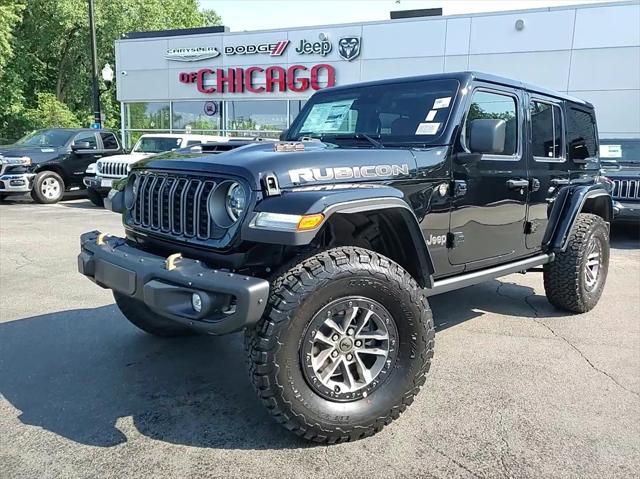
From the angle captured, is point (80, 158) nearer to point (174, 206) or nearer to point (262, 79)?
point (262, 79)

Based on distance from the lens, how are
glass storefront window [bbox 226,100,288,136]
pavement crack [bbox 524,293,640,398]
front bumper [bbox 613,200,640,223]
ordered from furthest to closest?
glass storefront window [bbox 226,100,288,136], front bumper [bbox 613,200,640,223], pavement crack [bbox 524,293,640,398]

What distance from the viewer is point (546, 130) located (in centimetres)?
454

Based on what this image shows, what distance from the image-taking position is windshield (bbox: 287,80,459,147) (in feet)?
11.8

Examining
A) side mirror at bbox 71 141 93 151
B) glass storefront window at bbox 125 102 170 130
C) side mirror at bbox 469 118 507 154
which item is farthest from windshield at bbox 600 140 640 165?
glass storefront window at bbox 125 102 170 130

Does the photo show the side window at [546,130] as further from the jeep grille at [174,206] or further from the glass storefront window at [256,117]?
the glass storefront window at [256,117]

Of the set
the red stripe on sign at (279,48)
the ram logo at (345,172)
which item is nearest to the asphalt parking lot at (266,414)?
the ram logo at (345,172)

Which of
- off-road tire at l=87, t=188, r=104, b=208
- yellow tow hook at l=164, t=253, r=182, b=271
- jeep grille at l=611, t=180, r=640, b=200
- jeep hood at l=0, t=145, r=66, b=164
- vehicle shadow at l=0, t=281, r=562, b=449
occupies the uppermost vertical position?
jeep hood at l=0, t=145, r=66, b=164

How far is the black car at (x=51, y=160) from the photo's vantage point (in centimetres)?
1209

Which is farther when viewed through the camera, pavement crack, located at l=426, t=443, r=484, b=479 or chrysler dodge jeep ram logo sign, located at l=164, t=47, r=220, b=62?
chrysler dodge jeep ram logo sign, located at l=164, t=47, r=220, b=62

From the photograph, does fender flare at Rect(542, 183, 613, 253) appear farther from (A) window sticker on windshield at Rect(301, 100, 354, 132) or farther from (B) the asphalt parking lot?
(A) window sticker on windshield at Rect(301, 100, 354, 132)

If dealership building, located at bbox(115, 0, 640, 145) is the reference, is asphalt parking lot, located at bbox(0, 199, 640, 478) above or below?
below

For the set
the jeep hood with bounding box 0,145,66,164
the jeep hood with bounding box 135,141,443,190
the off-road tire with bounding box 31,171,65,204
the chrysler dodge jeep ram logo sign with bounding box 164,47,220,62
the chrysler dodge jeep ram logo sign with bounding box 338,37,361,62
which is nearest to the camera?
the jeep hood with bounding box 135,141,443,190

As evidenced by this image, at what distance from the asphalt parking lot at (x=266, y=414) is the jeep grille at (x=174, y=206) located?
1.01m

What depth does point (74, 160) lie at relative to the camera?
13.0 meters
